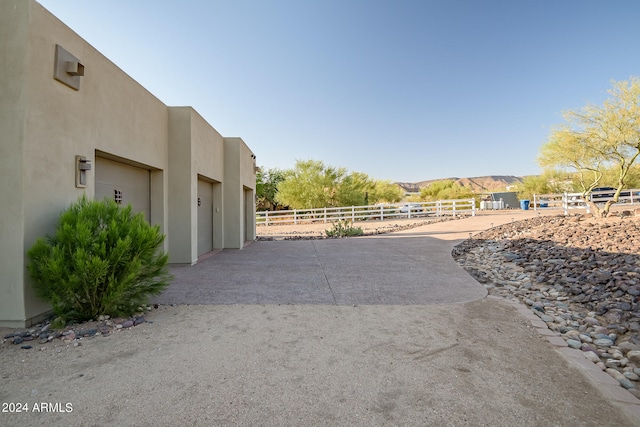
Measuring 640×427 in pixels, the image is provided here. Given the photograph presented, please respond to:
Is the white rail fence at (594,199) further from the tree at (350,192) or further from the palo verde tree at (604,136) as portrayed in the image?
the tree at (350,192)

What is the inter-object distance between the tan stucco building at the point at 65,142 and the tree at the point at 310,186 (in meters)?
17.7

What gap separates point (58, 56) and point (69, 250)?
2.37m

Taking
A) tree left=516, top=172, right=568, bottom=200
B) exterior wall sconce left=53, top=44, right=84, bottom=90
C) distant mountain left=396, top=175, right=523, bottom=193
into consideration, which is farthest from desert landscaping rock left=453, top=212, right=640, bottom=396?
distant mountain left=396, top=175, right=523, bottom=193

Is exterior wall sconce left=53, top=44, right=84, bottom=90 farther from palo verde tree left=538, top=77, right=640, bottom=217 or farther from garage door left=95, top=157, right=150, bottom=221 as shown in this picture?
palo verde tree left=538, top=77, right=640, bottom=217

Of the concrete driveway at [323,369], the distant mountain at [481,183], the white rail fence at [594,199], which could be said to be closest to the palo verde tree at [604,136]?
the white rail fence at [594,199]

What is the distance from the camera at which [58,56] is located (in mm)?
3656

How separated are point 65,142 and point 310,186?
Answer: 20.8 m

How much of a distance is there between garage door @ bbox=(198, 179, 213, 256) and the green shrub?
4507 mm

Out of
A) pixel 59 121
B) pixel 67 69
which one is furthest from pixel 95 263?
pixel 67 69

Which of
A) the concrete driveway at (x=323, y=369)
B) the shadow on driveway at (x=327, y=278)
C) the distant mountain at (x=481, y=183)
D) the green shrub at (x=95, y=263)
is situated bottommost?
the concrete driveway at (x=323, y=369)

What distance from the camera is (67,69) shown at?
3771mm

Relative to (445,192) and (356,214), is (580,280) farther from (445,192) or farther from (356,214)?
(445,192)

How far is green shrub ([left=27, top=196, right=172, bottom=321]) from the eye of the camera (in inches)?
125

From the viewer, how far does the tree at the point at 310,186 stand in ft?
80.1
